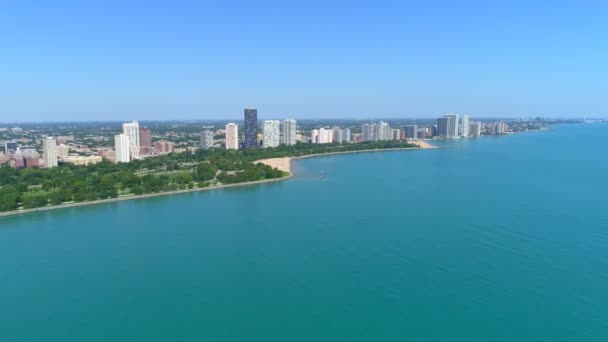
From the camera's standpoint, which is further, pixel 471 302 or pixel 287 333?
pixel 471 302

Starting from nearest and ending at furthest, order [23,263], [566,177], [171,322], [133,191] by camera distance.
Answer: [171,322] < [23,263] < [133,191] < [566,177]

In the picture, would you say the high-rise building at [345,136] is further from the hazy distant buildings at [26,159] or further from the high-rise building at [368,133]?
the hazy distant buildings at [26,159]

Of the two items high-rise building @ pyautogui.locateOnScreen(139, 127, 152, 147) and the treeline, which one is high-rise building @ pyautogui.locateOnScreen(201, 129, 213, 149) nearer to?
high-rise building @ pyautogui.locateOnScreen(139, 127, 152, 147)

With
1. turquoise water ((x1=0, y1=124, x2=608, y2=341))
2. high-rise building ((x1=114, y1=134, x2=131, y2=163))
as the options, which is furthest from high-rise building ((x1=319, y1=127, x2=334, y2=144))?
turquoise water ((x1=0, y1=124, x2=608, y2=341))

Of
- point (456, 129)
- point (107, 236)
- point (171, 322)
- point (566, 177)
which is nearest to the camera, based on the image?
point (171, 322)

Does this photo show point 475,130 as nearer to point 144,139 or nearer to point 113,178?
point 144,139

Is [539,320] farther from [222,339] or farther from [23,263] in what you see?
[23,263]

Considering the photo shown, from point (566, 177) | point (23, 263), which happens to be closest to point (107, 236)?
point (23, 263)
